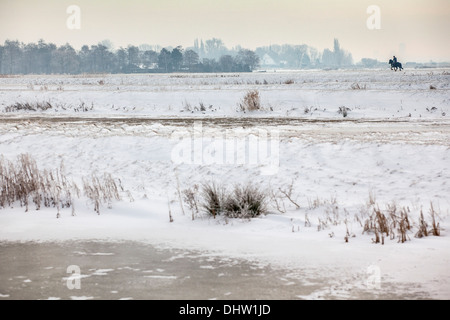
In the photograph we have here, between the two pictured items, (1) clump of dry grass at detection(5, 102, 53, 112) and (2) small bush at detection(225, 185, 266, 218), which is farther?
(1) clump of dry grass at detection(5, 102, 53, 112)

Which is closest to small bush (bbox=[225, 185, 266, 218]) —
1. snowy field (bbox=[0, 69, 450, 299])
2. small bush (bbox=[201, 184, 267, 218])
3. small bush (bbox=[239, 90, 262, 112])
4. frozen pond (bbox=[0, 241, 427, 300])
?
small bush (bbox=[201, 184, 267, 218])

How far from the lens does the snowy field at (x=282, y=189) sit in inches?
343

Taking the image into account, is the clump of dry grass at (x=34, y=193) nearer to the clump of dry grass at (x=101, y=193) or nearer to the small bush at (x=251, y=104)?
the clump of dry grass at (x=101, y=193)

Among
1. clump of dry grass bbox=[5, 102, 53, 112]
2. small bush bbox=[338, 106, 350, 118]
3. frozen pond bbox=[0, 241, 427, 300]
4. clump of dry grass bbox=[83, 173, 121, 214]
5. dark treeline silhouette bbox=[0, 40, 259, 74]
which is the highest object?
dark treeline silhouette bbox=[0, 40, 259, 74]

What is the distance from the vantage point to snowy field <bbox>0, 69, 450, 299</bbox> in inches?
343

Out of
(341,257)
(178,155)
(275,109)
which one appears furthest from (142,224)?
(275,109)

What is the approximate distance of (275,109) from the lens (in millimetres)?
30844

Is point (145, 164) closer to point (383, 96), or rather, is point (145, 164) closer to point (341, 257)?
point (341, 257)

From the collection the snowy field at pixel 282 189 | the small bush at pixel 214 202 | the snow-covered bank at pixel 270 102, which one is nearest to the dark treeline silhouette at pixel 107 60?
the snow-covered bank at pixel 270 102

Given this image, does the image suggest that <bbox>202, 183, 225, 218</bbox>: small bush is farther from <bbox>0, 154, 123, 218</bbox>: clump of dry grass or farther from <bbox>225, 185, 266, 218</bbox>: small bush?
<bbox>0, 154, 123, 218</bbox>: clump of dry grass

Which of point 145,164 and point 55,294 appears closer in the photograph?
point 55,294

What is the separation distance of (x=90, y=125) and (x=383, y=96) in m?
16.9

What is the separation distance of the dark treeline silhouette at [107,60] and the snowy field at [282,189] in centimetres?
12472

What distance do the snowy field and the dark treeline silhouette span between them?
12472 centimetres
